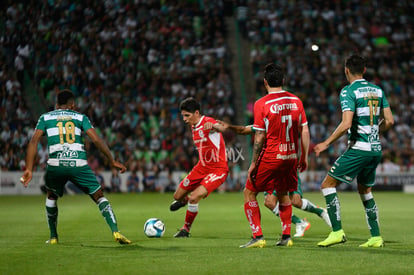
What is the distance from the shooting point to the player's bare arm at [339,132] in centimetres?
815

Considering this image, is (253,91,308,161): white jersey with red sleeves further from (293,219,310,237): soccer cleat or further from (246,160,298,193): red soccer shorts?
(293,219,310,237): soccer cleat

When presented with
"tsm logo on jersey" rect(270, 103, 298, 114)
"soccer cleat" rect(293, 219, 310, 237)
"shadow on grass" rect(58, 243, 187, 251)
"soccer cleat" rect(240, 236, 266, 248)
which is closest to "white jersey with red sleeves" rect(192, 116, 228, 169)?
"soccer cleat" rect(293, 219, 310, 237)

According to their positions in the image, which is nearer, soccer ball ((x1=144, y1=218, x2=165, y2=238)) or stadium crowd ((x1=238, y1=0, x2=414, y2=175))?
soccer ball ((x1=144, y1=218, x2=165, y2=238))

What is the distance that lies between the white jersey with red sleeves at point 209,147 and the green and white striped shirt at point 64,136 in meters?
2.38

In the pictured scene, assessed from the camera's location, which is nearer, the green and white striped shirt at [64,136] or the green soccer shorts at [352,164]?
the green soccer shorts at [352,164]

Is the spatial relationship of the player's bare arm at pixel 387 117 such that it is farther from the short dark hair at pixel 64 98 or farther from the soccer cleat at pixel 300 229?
the short dark hair at pixel 64 98

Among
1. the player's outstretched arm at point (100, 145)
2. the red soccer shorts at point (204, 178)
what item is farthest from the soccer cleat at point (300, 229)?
the player's outstretched arm at point (100, 145)

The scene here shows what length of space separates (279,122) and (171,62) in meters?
21.7

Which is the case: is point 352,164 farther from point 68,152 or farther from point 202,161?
point 68,152

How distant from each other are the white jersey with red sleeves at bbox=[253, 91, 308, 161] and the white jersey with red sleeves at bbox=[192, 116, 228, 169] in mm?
2626

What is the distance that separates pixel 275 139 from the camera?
340 inches

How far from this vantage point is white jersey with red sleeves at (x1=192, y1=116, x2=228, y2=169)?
11.2 m

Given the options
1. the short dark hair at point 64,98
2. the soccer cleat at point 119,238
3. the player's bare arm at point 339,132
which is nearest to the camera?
the player's bare arm at point 339,132

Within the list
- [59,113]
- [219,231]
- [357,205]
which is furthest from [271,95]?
[357,205]
